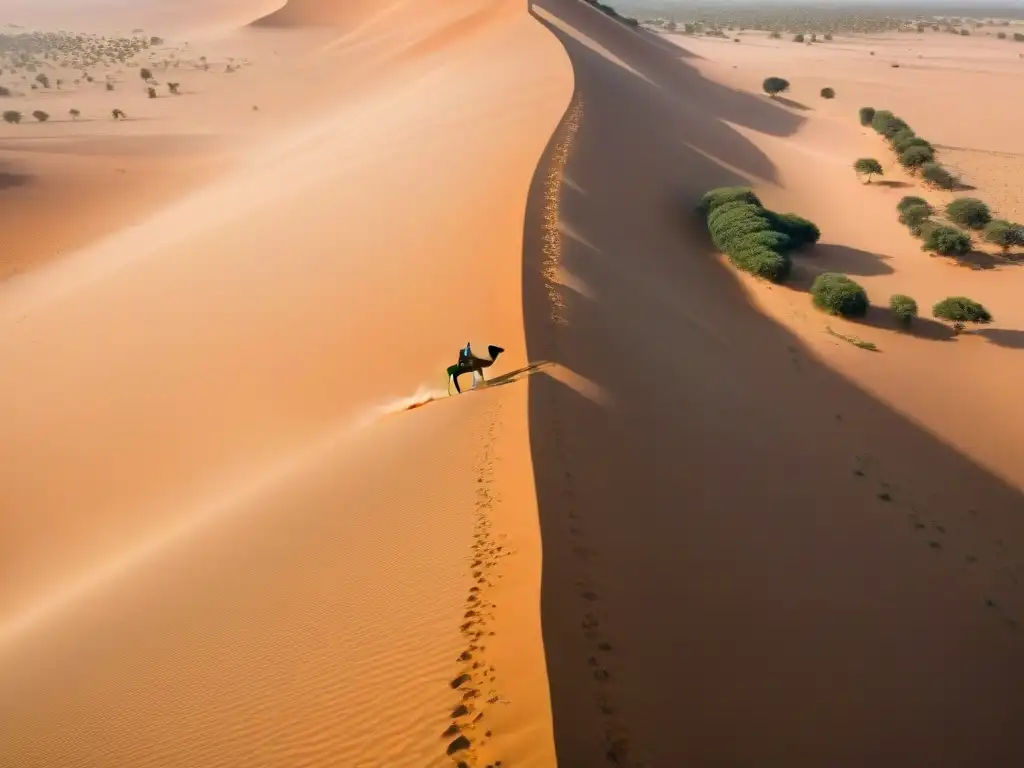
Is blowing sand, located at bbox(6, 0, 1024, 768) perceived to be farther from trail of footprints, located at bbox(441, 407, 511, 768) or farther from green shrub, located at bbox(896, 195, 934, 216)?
green shrub, located at bbox(896, 195, 934, 216)

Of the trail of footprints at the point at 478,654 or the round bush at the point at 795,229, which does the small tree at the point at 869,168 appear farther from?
the trail of footprints at the point at 478,654

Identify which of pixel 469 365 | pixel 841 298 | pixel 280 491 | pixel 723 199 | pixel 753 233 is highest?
pixel 723 199

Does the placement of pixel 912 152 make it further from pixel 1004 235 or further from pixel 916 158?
pixel 1004 235

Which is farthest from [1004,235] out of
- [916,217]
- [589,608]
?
[589,608]

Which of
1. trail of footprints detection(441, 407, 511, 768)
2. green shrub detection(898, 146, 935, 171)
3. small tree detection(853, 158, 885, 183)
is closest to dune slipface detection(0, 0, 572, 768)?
trail of footprints detection(441, 407, 511, 768)

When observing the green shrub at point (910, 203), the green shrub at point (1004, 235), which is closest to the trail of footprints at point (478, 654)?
the green shrub at point (1004, 235)

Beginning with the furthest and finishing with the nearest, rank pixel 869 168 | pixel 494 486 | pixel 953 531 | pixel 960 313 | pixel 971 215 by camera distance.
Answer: pixel 869 168 → pixel 971 215 → pixel 960 313 → pixel 953 531 → pixel 494 486

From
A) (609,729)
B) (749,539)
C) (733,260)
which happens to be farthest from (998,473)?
(609,729)
